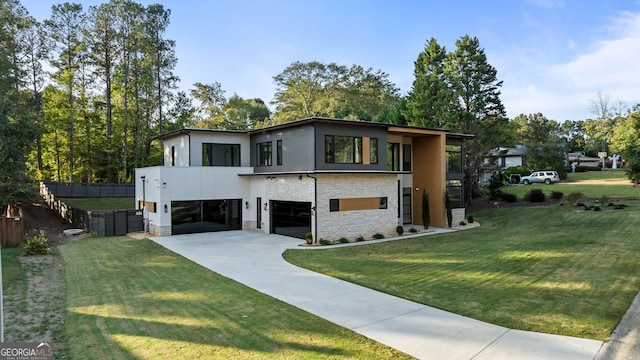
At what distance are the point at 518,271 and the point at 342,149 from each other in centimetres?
1028

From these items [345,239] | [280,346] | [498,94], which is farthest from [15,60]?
[498,94]

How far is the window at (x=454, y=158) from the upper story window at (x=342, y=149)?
25.2 feet

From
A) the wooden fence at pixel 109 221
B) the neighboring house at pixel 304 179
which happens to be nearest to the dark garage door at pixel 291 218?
the neighboring house at pixel 304 179

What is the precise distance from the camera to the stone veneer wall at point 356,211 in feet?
58.4

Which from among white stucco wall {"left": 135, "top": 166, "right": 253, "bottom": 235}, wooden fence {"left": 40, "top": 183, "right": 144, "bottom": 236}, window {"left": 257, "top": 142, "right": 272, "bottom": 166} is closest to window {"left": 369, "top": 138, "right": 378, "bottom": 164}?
window {"left": 257, "top": 142, "right": 272, "bottom": 166}

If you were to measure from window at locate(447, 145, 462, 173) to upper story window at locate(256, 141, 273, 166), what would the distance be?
453 inches

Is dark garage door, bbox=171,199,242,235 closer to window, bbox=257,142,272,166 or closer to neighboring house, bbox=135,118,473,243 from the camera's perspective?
neighboring house, bbox=135,118,473,243

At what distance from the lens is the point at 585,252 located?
12.8 m

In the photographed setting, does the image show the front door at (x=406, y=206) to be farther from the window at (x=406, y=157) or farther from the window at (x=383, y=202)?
the window at (x=383, y=202)

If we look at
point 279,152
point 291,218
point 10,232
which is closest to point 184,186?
point 279,152

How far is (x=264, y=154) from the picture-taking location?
873 inches

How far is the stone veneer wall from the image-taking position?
1780 cm

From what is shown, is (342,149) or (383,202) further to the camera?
(383,202)

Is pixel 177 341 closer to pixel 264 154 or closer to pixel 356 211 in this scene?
pixel 356 211
